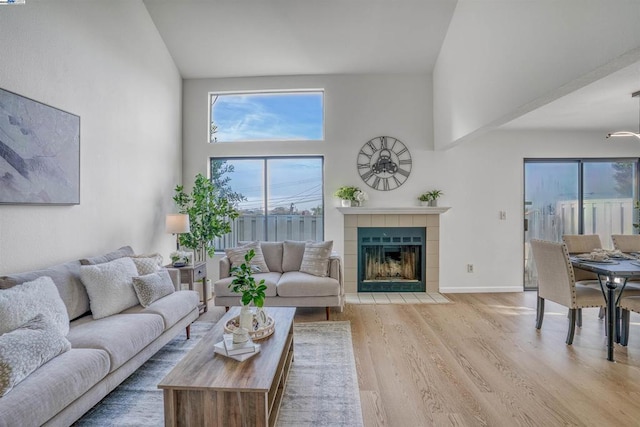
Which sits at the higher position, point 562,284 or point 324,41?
point 324,41

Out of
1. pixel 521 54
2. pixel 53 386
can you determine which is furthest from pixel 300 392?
pixel 521 54

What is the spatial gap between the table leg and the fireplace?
240cm

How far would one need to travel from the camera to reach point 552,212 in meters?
5.18

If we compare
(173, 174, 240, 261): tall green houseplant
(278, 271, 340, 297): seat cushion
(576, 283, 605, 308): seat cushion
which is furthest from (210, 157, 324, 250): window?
(576, 283, 605, 308): seat cushion

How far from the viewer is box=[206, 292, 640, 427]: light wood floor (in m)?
2.09

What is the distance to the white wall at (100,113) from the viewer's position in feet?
8.36

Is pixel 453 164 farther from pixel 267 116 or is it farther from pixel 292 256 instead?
pixel 267 116

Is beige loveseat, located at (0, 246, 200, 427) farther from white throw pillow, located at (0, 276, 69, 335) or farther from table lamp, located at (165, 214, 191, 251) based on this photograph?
table lamp, located at (165, 214, 191, 251)

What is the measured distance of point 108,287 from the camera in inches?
104

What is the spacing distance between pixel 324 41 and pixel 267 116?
1.39 metres

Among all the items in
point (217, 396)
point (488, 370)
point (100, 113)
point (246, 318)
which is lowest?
point (488, 370)

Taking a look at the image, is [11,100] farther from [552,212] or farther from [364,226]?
[552,212]

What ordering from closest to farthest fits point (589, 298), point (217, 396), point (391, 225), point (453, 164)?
point (217, 396) < point (589, 298) < point (391, 225) < point (453, 164)

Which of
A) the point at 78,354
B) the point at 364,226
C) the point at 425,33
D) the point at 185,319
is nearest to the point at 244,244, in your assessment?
the point at 185,319
